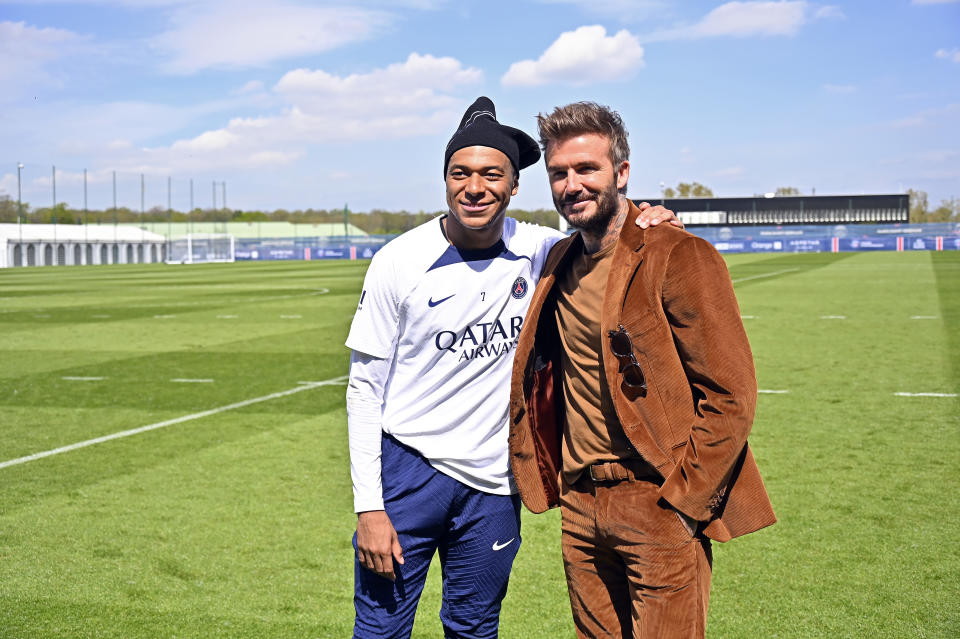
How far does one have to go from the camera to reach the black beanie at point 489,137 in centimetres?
295

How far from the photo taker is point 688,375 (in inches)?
A: 102

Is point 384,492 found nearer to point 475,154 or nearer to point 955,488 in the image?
point 475,154

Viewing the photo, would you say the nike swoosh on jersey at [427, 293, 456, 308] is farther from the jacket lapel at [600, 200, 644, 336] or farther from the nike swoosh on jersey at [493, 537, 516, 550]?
the nike swoosh on jersey at [493, 537, 516, 550]

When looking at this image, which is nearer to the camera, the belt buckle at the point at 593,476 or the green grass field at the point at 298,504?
the belt buckle at the point at 593,476

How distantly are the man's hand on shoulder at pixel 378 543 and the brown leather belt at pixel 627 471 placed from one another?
725mm

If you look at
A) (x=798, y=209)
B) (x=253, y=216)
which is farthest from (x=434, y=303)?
(x=253, y=216)

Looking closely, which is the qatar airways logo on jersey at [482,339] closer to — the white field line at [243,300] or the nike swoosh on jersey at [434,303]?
the nike swoosh on jersey at [434,303]

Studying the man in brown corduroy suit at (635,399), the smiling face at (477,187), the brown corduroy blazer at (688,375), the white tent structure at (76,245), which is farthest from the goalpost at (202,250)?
the brown corduroy blazer at (688,375)

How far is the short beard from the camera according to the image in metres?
2.72

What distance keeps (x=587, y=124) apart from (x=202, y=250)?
6743cm

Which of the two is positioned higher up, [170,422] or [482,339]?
[482,339]

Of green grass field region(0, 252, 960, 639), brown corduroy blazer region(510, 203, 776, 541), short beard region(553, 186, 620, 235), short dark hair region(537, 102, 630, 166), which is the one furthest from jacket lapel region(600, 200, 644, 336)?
green grass field region(0, 252, 960, 639)

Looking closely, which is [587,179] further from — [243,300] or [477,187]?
[243,300]

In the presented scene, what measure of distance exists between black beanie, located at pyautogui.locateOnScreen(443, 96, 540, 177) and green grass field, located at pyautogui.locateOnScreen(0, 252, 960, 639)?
220cm
